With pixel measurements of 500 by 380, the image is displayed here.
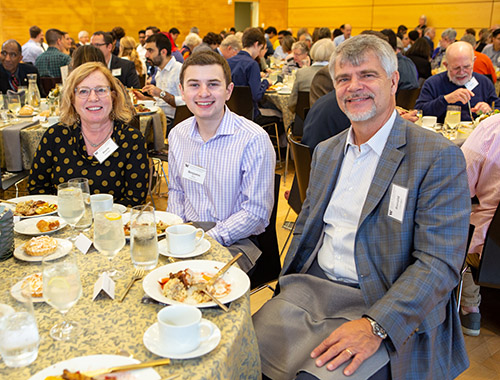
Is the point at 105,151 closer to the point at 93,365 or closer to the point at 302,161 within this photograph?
the point at 302,161

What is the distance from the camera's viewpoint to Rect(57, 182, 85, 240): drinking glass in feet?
A: 5.16

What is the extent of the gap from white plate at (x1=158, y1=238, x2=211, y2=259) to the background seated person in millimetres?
872

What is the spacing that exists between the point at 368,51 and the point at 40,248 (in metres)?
1.30

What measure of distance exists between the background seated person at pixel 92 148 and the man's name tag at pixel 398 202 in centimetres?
131

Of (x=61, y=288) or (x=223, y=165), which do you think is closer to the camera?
(x=61, y=288)

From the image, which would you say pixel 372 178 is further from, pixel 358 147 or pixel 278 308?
pixel 278 308

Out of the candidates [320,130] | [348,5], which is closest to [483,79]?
[320,130]

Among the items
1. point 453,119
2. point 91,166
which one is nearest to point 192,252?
point 91,166

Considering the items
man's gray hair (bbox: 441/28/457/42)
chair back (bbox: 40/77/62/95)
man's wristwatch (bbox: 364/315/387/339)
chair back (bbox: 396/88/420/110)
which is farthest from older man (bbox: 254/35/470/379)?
man's gray hair (bbox: 441/28/457/42)

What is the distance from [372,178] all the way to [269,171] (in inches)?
22.3

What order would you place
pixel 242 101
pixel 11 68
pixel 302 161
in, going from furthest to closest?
pixel 11 68 → pixel 242 101 → pixel 302 161

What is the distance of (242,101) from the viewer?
5.33 m

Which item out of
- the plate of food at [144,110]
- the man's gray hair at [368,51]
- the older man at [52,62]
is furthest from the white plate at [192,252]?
the older man at [52,62]

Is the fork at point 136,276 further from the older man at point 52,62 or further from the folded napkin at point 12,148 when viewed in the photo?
the older man at point 52,62
